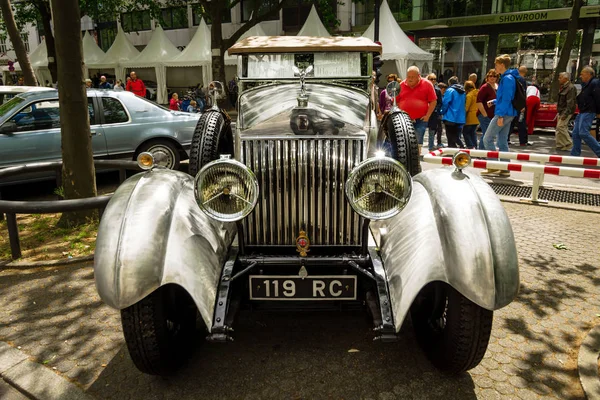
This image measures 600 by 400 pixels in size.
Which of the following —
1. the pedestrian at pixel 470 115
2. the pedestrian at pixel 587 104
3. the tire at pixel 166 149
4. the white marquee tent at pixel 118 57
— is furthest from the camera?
the white marquee tent at pixel 118 57

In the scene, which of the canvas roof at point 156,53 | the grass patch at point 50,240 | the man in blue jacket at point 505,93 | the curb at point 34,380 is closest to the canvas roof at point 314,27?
the canvas roof at point 156,53

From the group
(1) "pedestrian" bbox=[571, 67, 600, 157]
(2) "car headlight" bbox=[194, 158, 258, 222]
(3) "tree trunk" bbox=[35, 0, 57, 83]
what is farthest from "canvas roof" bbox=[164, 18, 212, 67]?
(2) "car headlight" bbox=[194, 158, 258, 222]

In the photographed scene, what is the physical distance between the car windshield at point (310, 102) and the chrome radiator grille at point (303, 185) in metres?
0.35

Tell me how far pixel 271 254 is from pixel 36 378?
1.73 meters

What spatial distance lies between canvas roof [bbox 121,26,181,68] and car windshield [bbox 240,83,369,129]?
22.4 meters

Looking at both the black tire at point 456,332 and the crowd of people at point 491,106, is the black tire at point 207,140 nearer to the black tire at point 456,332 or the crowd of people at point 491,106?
the black tire at point 456,332

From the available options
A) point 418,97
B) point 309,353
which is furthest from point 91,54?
point 309,353

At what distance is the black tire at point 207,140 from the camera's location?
4086mm

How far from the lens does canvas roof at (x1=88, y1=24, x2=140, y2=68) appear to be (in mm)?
27359

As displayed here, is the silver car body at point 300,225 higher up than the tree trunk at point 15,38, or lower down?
lower down

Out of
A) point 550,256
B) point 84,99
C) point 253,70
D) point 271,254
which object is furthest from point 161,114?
point 550,256

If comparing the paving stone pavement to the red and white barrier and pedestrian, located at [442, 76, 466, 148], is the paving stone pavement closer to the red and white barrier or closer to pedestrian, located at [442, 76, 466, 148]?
the red and white barrier

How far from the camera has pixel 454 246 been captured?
2.72 metres

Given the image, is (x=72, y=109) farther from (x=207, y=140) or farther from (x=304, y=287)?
(x=304, y=287)
